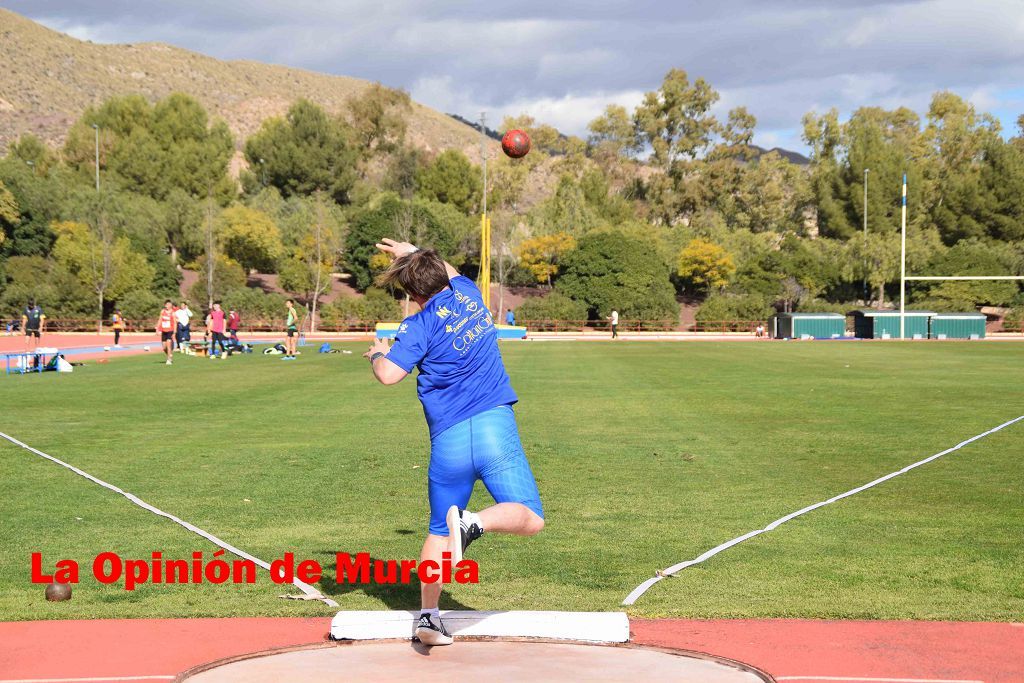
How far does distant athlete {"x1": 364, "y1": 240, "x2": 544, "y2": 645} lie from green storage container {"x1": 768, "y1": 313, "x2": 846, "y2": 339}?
64747 mm

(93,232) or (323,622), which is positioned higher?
(93,232)

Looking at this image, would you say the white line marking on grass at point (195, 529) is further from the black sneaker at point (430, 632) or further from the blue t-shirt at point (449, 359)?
the blue t-shirt at point (449, 359)

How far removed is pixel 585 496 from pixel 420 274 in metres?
5.55

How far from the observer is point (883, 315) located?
6756 centimetres

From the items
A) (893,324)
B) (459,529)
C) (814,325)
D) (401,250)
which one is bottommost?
(459,529)

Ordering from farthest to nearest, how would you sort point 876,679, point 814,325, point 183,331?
point 814,325 < point 183,331 < point 876,679

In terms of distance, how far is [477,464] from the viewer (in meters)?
6.06

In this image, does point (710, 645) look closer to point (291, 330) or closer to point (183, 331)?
point (291, 330)

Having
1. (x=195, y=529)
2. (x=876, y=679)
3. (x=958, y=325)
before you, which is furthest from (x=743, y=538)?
(x=958, y=325)

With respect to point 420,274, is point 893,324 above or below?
below

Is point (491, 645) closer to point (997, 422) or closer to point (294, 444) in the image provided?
point (294, 444)

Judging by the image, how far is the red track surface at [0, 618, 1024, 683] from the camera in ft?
19.1

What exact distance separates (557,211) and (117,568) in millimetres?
92564

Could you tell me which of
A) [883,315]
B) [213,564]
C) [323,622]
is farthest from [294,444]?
[883,315]
